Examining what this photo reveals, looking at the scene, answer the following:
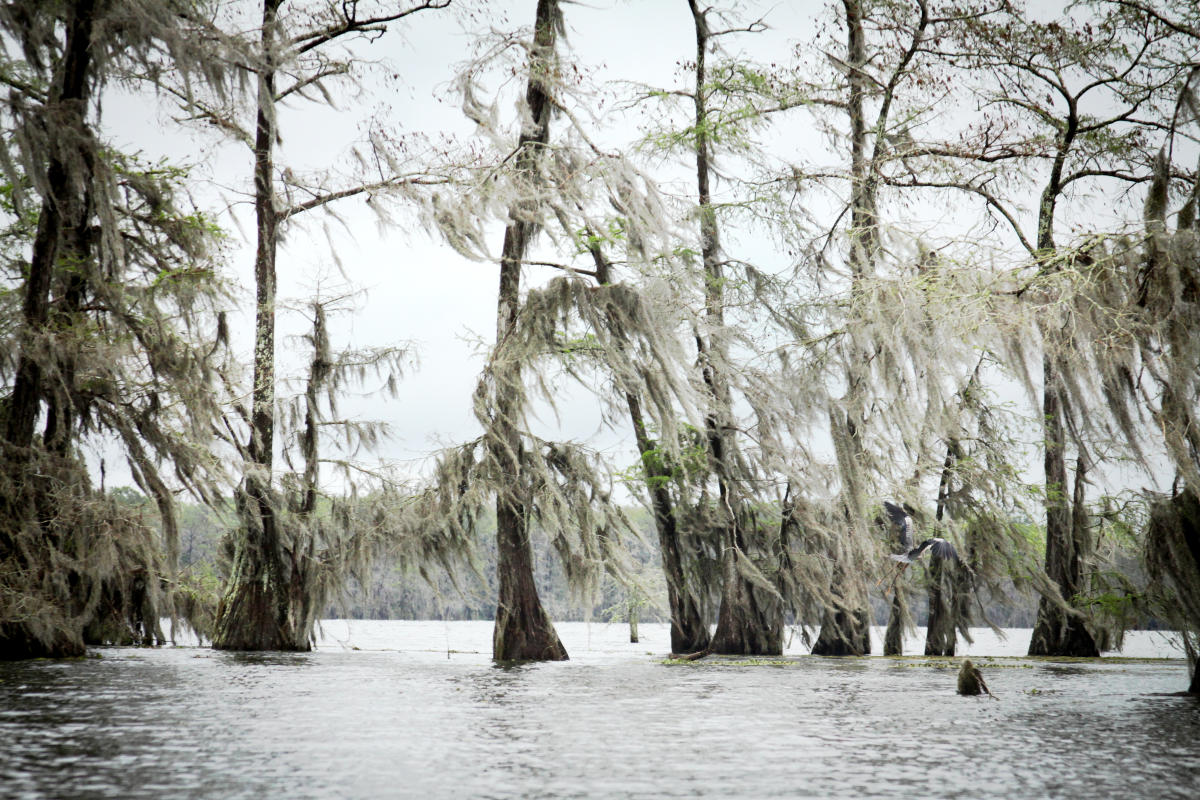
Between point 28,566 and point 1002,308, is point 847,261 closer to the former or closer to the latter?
point 1002,308

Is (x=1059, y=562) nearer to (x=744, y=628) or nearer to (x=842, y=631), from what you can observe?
(x=842, y=631)

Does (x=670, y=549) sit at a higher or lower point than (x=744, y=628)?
higher

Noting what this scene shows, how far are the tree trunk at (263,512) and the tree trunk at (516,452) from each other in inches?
128

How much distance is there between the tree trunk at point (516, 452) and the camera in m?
13.7

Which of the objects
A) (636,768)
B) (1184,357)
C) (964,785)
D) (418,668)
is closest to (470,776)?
(636,768)

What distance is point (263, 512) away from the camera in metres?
15.2

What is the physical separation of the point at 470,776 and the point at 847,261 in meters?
12.2

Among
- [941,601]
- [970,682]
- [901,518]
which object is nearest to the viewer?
[970,682]

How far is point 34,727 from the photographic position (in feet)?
19.1

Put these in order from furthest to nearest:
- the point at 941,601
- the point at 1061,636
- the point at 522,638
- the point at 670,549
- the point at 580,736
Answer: the point at 670,549, the point at 941,601, the point at 1061,636, the point at 522,638, the point at 580,736

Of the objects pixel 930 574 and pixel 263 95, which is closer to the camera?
pixel 263 95

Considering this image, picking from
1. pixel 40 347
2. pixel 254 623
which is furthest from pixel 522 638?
pixel 40 347

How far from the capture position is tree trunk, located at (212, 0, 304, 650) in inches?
583

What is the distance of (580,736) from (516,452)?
812 centimetres
